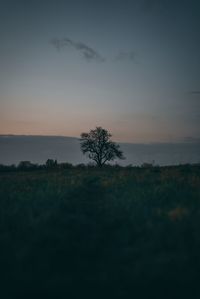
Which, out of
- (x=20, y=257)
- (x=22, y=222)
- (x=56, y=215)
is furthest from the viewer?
(x=56, y=215)

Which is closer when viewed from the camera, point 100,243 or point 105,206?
point 100,243

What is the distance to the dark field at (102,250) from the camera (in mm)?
5531

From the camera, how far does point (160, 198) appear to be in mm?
12547

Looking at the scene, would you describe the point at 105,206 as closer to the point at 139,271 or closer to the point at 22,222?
the point at 22,222

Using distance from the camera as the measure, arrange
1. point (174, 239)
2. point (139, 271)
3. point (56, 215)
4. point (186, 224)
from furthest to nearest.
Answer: point (56, 215)
point (186, 224)
point (174, 239)
point (139, 271)

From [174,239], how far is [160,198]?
202 inches

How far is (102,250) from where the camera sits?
23.2ft

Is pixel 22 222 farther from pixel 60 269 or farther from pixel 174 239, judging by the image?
pixel 174 239

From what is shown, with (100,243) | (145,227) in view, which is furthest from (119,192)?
(100,243)

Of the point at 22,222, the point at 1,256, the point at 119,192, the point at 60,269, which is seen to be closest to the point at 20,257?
the point at 1,256

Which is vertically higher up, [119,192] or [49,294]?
[119,192]

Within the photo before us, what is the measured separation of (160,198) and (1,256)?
774 cm

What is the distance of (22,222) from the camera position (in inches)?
374

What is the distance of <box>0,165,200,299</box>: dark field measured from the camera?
5.53 metres
